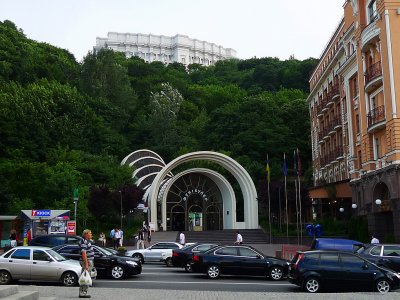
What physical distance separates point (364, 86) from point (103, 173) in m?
28.3

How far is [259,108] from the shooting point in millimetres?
76062

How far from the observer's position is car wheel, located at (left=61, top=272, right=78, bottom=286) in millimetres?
19297

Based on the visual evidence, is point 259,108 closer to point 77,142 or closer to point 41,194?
point 77,142

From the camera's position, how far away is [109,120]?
77.4 meters

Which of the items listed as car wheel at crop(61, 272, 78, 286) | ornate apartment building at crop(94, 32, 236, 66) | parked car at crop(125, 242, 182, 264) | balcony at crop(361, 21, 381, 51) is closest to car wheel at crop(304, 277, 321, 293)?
car wheel at crop(61, 272, 78, 286)

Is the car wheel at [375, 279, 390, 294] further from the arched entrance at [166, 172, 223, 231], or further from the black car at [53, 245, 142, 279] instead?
the arched entrance at [166, 172, 223, 231]

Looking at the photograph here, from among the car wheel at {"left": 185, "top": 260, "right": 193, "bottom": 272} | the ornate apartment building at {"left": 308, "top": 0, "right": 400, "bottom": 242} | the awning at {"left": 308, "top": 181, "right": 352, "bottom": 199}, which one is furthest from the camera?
the awning at {"left": 308, "top": 181, "right": 352, "bottom": 199}

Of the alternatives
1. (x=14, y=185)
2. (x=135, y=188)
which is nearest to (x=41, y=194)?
(x=14, y=185)

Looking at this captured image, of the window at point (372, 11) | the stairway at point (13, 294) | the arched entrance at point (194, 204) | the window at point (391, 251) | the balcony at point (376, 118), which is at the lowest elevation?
the stairway at point (13, 294)

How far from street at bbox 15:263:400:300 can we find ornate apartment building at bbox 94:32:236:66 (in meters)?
160

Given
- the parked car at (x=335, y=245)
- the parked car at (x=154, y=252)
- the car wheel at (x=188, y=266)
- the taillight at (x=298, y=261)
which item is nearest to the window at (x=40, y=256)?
the car wheel at (x=188, y=266)

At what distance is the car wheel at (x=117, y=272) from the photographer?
22.2m

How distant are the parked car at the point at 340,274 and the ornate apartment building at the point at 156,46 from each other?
6463 inches

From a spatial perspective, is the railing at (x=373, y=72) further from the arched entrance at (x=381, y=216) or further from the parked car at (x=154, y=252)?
the parked car at (x=154, y=252)
